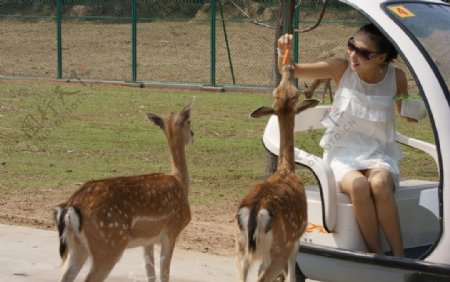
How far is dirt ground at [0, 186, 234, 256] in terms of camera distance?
8297 mm

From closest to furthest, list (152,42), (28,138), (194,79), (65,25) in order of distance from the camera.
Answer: (28,138), (194,79), (152,42), (65,25)

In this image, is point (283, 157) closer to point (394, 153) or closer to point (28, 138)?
point (394, 153)

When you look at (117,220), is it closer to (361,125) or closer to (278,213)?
(278,213)

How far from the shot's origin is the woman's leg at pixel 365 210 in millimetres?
6184

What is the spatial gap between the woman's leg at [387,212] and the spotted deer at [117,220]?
3.83 feet

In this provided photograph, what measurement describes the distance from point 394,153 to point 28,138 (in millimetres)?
7623

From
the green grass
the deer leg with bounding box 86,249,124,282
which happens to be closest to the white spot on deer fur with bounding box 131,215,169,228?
the deer leg with bounding box 86,249,124,282

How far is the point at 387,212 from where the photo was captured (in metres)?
6.21

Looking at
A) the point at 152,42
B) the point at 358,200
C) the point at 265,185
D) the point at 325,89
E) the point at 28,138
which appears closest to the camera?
the point at 265,185

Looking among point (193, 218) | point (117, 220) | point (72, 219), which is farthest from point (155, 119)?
point (193, 218)

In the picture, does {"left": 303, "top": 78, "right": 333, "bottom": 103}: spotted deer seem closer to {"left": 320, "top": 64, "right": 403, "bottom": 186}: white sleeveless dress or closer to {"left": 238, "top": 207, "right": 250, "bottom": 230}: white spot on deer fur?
{"left": 320, "top": 64, "right": 403, "bottom": 186}: white sleeveless dress

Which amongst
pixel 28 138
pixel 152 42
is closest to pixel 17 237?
pixel 28 138

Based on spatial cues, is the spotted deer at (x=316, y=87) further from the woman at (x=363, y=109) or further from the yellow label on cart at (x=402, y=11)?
the yellow label on cart at (x=402, y=11)

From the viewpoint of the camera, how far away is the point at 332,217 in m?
6.21
